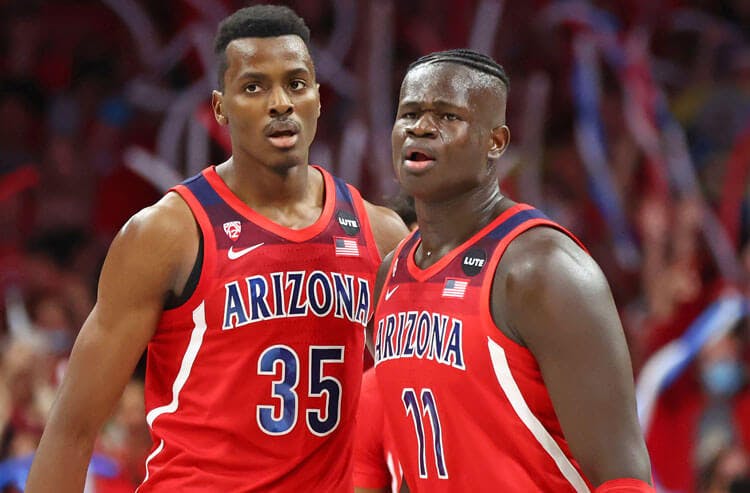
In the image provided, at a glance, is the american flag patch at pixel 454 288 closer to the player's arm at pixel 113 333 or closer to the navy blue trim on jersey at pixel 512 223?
the navy blue trim on jersey at pixel 512 223

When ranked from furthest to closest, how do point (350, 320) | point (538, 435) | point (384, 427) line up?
point (384, 427) → point (350, 320) → point (538, 435)

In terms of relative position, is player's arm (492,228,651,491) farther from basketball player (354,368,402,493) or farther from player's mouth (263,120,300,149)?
basketball player (354,368,402,493)

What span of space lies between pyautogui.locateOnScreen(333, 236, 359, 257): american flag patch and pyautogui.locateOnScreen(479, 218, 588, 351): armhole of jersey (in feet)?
2.10

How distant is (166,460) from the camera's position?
307cm

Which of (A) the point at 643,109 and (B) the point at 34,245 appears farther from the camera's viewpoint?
(A) the point at 643,109

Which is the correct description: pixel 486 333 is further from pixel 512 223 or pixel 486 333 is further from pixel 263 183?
pixel 263 183

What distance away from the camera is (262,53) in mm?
3059

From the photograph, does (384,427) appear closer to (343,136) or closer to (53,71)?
(343,136)

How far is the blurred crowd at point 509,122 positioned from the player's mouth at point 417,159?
383 cm

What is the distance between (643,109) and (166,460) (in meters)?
5.08

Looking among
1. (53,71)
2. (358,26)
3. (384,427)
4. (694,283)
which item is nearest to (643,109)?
(694,283)

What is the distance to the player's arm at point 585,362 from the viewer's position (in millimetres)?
2387

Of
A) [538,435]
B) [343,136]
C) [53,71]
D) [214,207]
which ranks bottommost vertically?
[538,435]

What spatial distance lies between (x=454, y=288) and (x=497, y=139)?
12.8 inches
